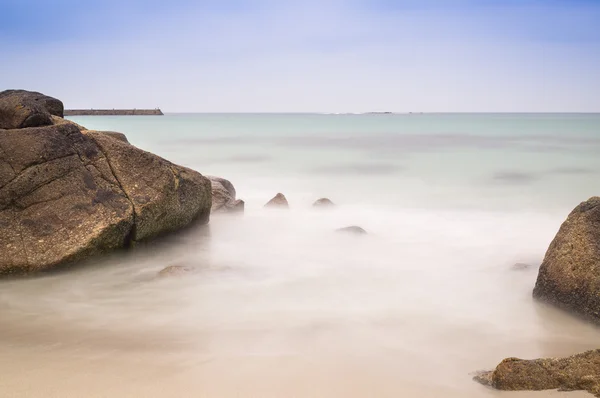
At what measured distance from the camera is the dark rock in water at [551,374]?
3.32 m

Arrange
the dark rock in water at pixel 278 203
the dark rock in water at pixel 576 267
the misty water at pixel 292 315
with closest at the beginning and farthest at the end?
the misty water at pixel 292 315 < the dark rock in water at pixel 576 267 < the dark rock in water at pixel 278 203

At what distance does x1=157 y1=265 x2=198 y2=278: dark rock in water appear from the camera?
5911mm

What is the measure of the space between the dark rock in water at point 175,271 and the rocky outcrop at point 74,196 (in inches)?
28.4

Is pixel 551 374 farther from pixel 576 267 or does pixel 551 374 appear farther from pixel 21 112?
pixel 21 112

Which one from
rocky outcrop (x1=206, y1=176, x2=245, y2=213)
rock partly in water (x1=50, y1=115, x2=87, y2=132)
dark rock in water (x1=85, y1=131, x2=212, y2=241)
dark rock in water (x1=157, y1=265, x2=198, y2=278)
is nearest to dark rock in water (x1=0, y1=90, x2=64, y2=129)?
rock partly in water (x1=50, y1=115, x2=87, y2=132)

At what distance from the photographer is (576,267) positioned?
191 inches

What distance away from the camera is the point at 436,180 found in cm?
1650

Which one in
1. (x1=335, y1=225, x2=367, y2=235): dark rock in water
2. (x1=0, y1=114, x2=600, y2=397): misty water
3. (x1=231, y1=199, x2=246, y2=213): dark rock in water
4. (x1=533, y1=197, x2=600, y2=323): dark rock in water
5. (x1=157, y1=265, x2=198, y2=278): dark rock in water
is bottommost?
(x1=0, y1=114, x2=600, y2=397): misty water

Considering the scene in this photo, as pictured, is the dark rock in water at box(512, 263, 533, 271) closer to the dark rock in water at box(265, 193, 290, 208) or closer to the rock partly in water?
the dark rock in water at box(265, 193, 290, 208)


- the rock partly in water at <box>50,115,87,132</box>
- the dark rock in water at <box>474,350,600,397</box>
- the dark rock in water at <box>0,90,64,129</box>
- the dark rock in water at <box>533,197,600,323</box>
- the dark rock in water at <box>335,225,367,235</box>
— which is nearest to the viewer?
the dark rock in water at <box>474,350,600,397</box>

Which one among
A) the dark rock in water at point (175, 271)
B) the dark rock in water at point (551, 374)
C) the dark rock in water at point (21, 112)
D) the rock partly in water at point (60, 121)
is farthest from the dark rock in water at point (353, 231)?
the dark rock in water at point (551, 374)

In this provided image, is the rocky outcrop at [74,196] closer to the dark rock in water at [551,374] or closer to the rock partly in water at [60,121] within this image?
the rock partly in water at [60,121]

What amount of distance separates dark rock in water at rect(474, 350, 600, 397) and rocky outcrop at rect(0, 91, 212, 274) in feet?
14.0

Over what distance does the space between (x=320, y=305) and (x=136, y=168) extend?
2.93 m
